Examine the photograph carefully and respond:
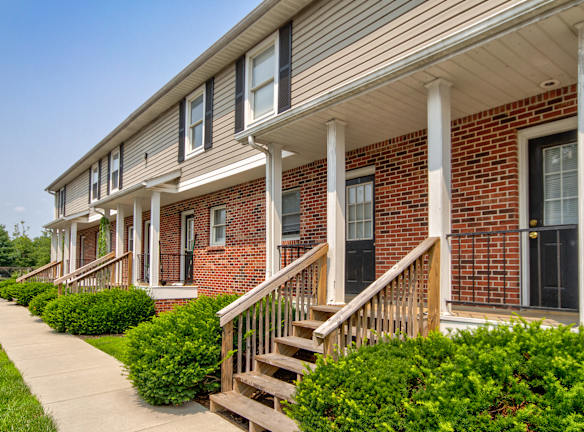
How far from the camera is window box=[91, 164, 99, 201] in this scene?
17.9 meters

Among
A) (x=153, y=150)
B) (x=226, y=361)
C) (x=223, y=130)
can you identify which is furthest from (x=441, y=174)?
(x=153, y=150)

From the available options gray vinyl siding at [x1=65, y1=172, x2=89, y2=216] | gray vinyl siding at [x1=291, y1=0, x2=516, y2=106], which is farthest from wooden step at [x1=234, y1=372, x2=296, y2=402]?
gray vinyl siding at [x1=65, y1=172, x2=89, y2=216]

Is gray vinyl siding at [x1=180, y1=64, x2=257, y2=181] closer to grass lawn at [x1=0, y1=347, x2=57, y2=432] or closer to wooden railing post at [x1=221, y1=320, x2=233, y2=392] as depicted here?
wooden railing post at [x1=221, y1=320, x2=233, y2=392]

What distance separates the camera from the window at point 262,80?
8609 millimetres

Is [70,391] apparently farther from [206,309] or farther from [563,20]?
[563,20]

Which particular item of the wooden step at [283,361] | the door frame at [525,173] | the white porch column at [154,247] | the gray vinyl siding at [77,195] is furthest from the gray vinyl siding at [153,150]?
the door frame at [525,173]

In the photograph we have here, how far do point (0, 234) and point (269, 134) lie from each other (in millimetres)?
37316

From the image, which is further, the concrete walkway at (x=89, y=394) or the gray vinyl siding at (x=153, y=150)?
the gray vinyl siding at (x=153, y=150)

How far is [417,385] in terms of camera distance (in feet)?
9.57

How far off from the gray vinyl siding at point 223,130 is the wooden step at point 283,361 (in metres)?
5.12

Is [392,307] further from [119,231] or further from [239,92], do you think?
[119,231]

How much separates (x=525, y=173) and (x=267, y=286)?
3414mm

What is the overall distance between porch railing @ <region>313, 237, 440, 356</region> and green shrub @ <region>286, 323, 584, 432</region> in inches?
15.5

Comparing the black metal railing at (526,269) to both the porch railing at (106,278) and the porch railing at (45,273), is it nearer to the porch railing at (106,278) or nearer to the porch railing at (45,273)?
the porch railing at (106,278)
